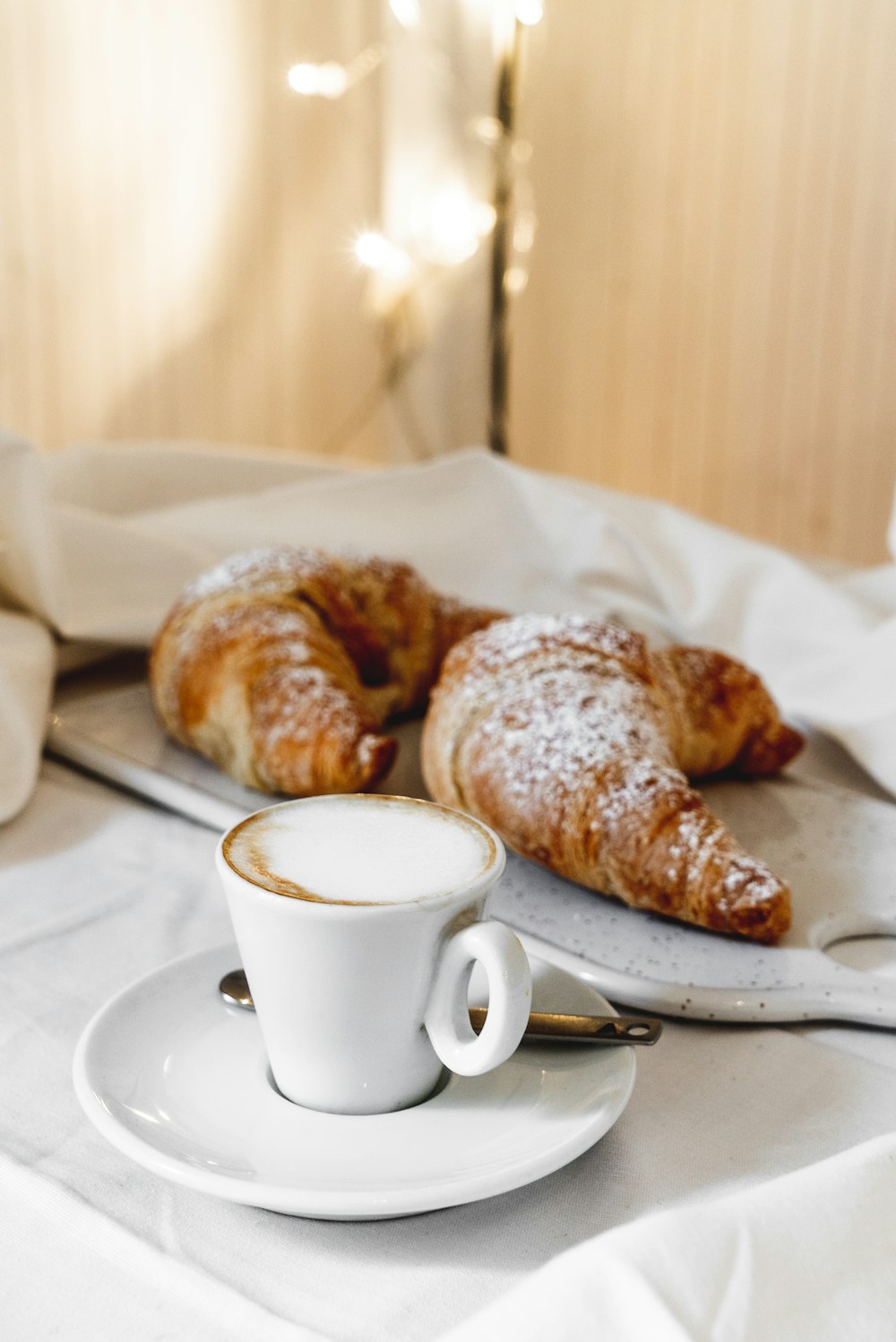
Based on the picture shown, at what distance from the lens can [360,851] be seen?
460mm

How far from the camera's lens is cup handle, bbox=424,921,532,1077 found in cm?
42

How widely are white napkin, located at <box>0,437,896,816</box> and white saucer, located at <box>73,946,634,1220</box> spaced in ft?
1.35

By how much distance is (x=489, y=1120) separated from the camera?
1.42 ft

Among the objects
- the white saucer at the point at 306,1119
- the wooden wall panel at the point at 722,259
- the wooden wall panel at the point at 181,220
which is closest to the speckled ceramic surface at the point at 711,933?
the white saucer at the point at 306,1119

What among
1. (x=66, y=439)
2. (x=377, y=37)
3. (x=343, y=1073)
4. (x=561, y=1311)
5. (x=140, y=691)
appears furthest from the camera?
(x=377, y=37)

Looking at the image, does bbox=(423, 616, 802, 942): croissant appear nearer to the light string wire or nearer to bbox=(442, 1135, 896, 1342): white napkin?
bbox=(442, 1135, 896, 1342): white napkin

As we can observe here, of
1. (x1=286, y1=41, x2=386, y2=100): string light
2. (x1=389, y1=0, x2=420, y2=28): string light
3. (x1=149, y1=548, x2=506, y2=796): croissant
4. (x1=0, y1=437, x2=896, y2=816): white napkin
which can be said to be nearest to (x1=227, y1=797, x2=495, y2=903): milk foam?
(x1=149, y1=548, x2=506, y2=796): croissant

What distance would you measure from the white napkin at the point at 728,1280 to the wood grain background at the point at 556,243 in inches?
76.5

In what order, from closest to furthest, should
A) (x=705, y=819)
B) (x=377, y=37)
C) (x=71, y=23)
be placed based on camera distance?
(x=705, y=819)
(x=71, y=23)
(x=377, y=37)

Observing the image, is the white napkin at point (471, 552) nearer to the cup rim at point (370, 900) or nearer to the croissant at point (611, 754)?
the croissant at point (611, 754)

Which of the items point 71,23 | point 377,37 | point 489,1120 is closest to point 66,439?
point 71,23

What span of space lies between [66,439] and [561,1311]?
2035 millimetres

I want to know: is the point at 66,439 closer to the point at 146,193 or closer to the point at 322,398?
the point at 146,193

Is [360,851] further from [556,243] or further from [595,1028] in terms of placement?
[556,243]
